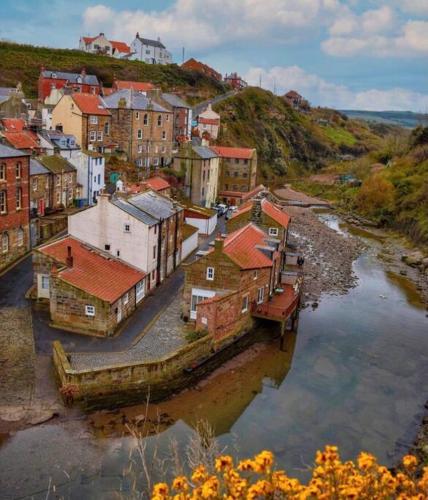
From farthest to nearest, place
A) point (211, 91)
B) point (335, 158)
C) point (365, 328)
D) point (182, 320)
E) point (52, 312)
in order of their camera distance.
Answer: point (335, 158), point (211, 91), point (365, 328), point (182, 320), point (52, 312)

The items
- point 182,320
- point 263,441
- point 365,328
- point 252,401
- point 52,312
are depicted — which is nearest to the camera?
point 263,441

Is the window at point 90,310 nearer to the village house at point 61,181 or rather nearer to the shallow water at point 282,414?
the shallow water at point 282,414

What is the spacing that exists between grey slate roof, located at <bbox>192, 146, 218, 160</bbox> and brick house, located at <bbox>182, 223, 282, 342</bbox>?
3283cm

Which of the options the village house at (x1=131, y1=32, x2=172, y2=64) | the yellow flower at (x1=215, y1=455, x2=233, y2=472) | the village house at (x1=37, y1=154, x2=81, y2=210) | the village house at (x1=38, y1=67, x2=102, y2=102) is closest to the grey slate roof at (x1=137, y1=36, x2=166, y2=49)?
the village house at (x1=131, y1=32, x2=172, y2=64)

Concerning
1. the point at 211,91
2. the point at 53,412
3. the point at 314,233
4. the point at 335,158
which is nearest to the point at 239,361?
the point at 53,412

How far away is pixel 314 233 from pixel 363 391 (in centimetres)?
3891

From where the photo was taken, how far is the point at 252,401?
86.1 feet

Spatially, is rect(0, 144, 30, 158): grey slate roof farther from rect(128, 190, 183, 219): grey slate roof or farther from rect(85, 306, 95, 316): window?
rect(85, 306, 95, 316): window

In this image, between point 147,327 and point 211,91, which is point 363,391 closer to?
point 147,327

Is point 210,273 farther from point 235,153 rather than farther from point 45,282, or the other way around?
point 235,153

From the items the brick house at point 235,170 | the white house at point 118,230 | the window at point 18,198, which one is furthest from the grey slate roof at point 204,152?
the white house at point 118,230

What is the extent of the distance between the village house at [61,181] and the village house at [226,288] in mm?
21112

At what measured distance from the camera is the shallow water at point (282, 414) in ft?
66.1

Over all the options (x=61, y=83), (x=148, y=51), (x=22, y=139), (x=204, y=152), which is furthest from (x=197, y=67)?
(x=22, y=139)
